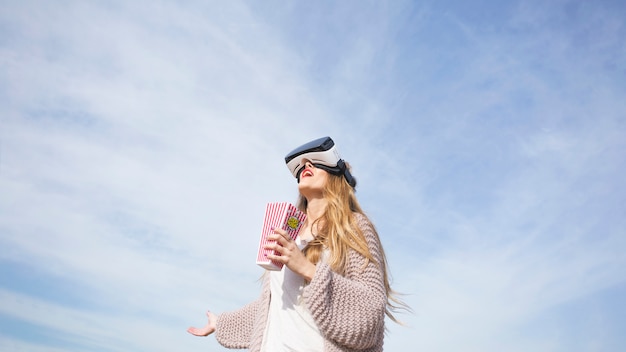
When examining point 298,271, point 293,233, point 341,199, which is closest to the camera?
point 298,271

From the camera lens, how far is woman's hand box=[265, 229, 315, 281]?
10.1 feet

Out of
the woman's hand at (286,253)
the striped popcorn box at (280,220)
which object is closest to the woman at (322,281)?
the woman's hand at (286,253)

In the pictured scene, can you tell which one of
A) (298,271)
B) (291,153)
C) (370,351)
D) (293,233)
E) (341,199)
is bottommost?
(370,351)

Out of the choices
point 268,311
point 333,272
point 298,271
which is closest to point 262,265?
point 298,271

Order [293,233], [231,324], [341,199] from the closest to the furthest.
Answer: [293,233]
[341,199]
[231,324]

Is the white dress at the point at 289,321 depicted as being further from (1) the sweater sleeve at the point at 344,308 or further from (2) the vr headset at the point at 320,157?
(2) the vr headset at the point at 320,157

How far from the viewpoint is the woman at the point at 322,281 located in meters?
3.17

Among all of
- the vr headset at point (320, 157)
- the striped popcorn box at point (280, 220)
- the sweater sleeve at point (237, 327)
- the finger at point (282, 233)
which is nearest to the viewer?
the finger at point (282, 233)

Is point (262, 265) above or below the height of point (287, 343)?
above

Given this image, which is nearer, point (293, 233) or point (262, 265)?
point (262, 265)

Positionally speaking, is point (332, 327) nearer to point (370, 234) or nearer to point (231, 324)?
point (370, 234)

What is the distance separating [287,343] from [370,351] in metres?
0.51

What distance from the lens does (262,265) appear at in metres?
3.15

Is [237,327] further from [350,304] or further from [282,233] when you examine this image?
[282,233]
